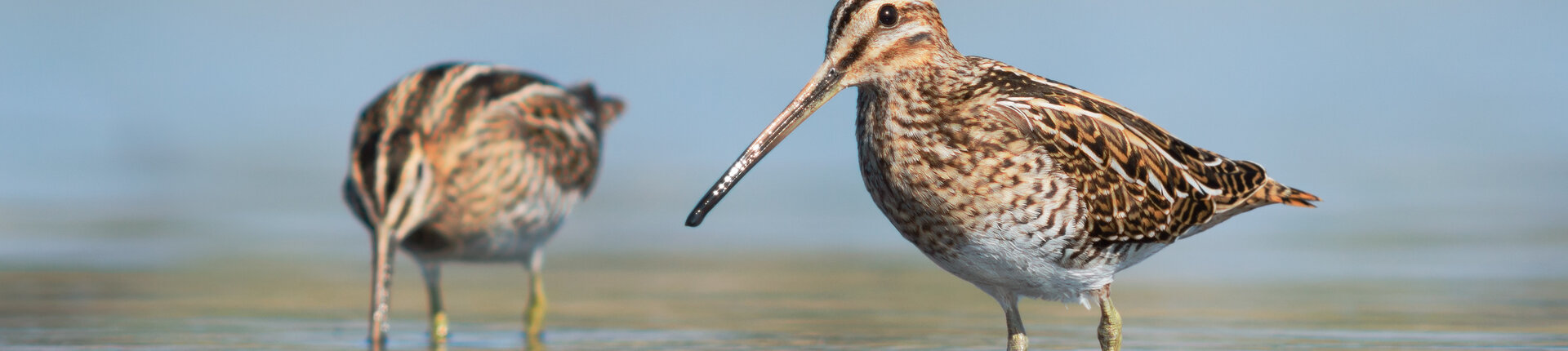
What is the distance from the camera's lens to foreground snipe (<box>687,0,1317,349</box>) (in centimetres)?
726

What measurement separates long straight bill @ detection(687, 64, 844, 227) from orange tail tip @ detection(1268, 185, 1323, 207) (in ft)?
6.77

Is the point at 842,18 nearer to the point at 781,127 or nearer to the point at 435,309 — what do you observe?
the point at 781,127

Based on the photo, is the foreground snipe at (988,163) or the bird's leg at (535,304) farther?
the bird's leg at (535,304)

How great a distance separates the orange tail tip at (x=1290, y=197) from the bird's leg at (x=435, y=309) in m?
4.20

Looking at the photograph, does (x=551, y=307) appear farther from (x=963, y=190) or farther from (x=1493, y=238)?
(x=1493, y=238)

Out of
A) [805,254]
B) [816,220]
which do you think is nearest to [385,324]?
[805,254]

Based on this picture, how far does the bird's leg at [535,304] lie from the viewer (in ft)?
33.6

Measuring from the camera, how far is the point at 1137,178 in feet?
25.0

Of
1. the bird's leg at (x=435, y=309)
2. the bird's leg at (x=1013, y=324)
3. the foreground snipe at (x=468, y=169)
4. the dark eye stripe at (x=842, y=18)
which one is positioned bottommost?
the bird's leg at (x=435, y=309)

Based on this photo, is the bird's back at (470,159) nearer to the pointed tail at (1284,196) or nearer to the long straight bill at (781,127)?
the long straight bill at (781,127)

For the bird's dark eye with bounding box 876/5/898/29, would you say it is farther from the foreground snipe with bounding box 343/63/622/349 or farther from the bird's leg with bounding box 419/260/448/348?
the bird's leg with bounding box 419/260/448/348

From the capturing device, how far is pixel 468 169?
34.8 ft

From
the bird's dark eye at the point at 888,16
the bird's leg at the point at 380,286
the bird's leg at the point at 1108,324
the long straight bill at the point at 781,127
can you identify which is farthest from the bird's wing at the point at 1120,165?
the bird's leg at the point at 380,286

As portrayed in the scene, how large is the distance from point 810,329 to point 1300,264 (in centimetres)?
529
